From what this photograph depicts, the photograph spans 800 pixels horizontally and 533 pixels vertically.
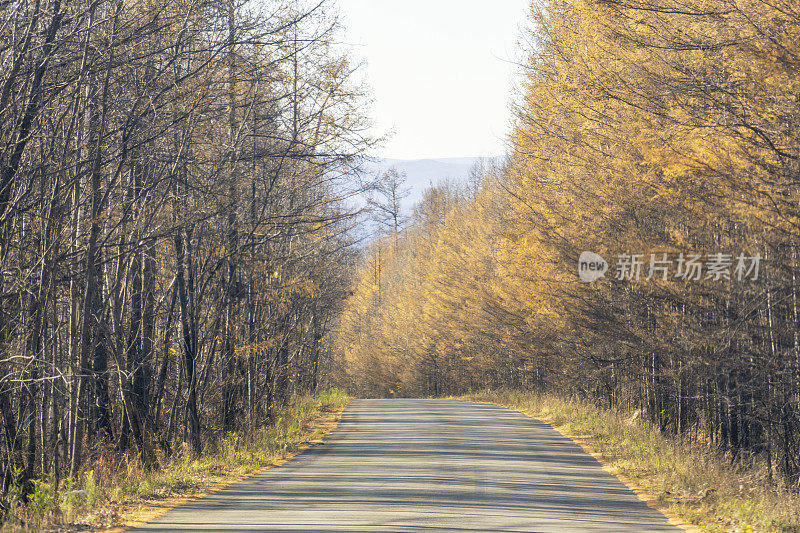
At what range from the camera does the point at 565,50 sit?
59.5 feet

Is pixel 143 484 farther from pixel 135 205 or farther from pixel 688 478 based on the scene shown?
pixel 688 478

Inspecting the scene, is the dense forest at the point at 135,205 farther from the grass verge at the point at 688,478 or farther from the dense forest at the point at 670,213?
the grass verge at the point at 688,478

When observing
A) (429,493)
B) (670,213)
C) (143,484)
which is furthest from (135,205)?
(670,213)

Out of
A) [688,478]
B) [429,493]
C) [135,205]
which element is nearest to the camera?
[429,493]

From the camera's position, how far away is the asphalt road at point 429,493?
8609mm

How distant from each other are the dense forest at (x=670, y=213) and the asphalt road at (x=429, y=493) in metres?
2.59

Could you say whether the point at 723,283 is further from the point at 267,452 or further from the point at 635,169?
the point at 267,452

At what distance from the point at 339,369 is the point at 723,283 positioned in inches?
2300

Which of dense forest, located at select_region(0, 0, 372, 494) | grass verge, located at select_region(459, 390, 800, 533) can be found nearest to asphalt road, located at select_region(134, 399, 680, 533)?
grass verge, located at select_region(459, 390, 800, 533)

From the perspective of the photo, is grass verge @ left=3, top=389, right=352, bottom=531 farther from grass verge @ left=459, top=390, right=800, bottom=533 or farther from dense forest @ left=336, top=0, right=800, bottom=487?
dense forest @ left=336, top=0, right=800, bottom=487

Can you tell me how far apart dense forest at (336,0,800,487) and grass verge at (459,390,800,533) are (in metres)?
0.97

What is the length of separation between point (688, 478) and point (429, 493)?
12.2 ft

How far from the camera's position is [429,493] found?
10.7 metres

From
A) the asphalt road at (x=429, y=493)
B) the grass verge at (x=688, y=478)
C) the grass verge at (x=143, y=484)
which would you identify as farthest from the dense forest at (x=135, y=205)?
the grass verge at (x=688, y=478)
